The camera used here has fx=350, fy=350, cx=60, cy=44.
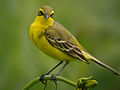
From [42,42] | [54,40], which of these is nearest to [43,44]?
[42,42]

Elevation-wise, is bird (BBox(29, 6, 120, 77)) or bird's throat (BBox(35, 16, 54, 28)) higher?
bird's throat (BBox(35, 16, 54, 28))

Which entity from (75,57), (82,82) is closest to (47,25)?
(75,57)

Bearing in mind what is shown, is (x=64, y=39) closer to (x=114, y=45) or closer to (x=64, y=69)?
(x=64, y=69)

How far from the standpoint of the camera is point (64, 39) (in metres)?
4.43

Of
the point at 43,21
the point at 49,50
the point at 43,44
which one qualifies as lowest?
the point at 49,50

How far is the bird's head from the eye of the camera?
13.5 ft

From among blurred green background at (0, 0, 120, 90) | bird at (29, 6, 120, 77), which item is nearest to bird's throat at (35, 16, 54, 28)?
bird at (29, 6, 120, 77)

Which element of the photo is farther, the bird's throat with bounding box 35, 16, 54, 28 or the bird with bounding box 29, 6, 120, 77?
the bird's throat with bounding box 35, 16, 54, 28

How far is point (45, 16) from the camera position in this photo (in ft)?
13.6

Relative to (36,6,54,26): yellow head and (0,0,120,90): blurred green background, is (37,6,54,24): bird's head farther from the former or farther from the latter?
(0,0,120,90): blurred green background

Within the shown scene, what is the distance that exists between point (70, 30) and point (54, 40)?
57cm

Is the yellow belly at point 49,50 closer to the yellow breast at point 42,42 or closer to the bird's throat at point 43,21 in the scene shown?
the yellow breast at point 42,42

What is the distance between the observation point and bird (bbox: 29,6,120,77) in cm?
409

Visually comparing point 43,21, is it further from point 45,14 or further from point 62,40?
point 62,40
